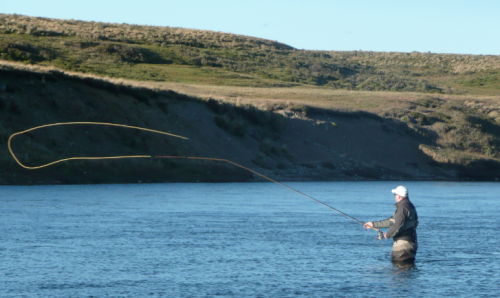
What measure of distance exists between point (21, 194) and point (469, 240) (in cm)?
1570

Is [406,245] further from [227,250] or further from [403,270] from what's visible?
[227,250]

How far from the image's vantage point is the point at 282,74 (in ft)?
273

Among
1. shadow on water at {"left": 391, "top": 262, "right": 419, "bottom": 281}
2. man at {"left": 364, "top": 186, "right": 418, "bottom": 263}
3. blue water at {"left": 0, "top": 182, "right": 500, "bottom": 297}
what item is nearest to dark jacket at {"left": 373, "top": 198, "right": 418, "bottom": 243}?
man at {"left": 364, "top": 186, "right": 418, "bottom": 263}

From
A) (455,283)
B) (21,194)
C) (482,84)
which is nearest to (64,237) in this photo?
(455,283)

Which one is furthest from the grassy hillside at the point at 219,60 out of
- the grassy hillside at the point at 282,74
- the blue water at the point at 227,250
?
the blue water at the point at 227,250

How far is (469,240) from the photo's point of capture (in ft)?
48.9

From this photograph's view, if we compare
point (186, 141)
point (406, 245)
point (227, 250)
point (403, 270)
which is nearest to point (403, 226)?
point (406, 245)

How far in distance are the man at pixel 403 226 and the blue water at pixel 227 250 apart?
0.33m

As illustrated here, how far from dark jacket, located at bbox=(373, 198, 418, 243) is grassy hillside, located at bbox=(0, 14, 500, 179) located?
24.9m

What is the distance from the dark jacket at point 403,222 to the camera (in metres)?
11.2

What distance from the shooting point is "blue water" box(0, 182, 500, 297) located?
995 centimetres

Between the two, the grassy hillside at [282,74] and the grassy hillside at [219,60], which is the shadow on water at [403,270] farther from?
the grassy hillside at [219,60]

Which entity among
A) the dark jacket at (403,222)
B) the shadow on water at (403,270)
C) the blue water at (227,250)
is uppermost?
the dark jacket at (403,222)

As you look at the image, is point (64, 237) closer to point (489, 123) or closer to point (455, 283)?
point (455, 283)
